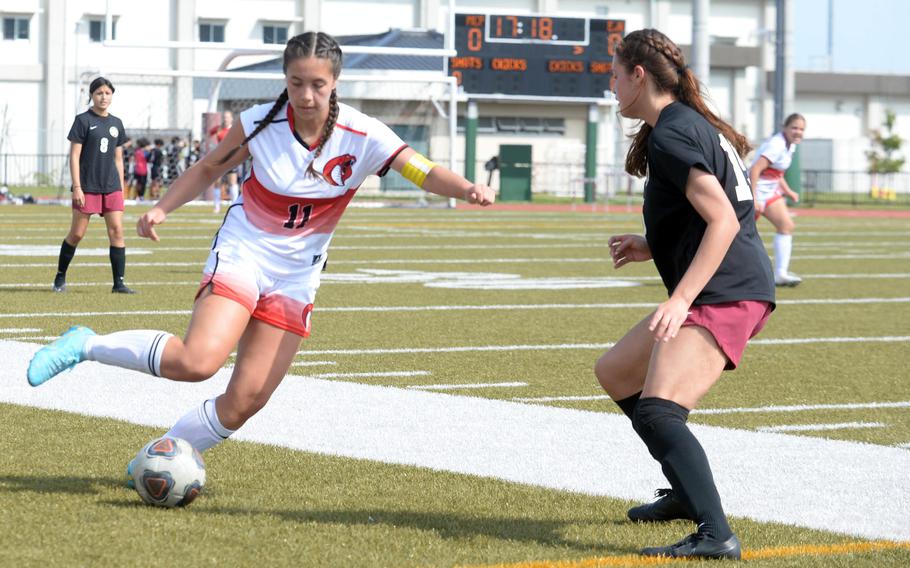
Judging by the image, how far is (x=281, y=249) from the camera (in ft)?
18.2

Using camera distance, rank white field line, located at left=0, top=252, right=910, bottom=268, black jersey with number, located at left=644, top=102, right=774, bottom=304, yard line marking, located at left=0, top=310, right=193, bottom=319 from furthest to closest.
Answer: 1. white field line, located at left=0, top=252, right=910, bottom=268
2. yard line marking, located at left=0, top=310, right=193, bottom=319
3. black jersey with number, located at left=644, top=102, right=774, bottom=304

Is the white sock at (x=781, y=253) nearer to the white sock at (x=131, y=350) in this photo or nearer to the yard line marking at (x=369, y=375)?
the yard line marking at (x=369, y=375)

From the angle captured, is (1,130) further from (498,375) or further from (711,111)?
(711,111)

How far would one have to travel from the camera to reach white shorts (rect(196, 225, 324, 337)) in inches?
214

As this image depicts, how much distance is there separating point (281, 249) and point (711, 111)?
1606mm

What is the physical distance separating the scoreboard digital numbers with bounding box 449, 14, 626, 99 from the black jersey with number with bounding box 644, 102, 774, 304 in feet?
109

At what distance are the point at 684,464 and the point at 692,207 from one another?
32.9 inches

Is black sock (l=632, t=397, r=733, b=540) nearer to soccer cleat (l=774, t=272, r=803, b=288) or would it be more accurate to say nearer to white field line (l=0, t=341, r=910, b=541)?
white field line (l=0, t=341, r=910, b=541)

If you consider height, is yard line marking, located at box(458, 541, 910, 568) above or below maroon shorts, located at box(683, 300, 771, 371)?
below

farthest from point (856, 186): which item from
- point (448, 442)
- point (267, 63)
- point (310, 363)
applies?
point (448, 442)

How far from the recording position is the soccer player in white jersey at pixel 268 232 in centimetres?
537

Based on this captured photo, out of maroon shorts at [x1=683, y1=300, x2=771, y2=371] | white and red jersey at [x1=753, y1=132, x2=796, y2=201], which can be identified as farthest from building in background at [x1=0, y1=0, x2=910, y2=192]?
maroon shorts at [x1=683, y1=300, x2=771, y2=371]

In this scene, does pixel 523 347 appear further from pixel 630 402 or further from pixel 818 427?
pixel 630 402

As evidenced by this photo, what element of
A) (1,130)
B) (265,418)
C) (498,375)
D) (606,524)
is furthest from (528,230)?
(1,130)
